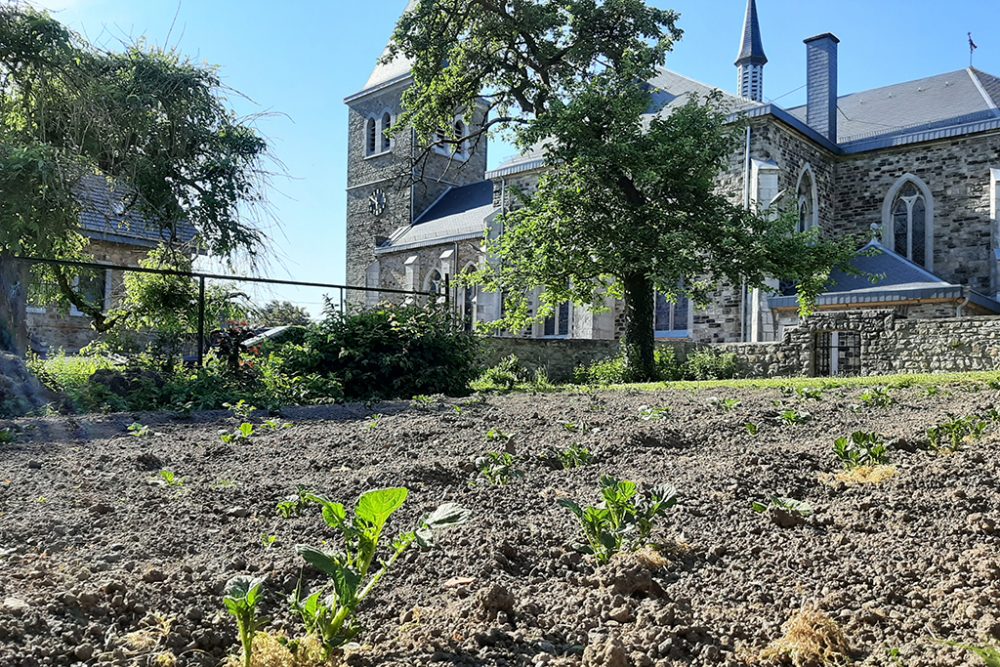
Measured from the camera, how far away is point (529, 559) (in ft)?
7.00

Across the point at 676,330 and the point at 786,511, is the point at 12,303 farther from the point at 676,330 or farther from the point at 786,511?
the point at 676,330

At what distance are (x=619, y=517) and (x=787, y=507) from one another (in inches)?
21.5

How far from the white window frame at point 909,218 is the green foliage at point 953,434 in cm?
1845

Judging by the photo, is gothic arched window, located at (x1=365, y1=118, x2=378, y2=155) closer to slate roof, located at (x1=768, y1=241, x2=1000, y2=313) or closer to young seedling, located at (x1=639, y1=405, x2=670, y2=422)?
slate roof, located at (x1=768, y1=241, x2=1000, y2=313)

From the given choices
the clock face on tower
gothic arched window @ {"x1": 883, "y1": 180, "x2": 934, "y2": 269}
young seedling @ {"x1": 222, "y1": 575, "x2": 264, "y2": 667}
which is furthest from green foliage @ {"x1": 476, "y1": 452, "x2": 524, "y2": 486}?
the clock face on tower

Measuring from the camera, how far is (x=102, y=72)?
8.35m

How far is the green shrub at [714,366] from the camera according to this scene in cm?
1388

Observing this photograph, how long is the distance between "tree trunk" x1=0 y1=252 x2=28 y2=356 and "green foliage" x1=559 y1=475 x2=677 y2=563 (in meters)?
8.80

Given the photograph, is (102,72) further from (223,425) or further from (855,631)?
(855,631)

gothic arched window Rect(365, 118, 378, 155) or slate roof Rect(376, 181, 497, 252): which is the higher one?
gothic arched window Rect(365, 118, 378, 155)

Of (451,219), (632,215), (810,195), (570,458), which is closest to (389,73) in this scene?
(451,219)

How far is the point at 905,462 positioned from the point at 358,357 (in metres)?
6.67

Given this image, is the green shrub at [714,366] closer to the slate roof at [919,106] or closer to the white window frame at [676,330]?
the white window frame at [676,330]

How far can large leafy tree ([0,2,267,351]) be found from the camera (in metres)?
7.61
